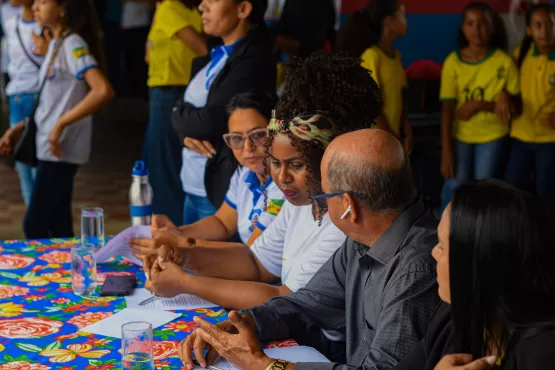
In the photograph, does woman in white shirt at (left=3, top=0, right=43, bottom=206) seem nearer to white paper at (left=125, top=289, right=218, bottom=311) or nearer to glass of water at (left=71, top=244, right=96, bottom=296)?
glass of water at (left=71, top=244, right=96, bottom=296)

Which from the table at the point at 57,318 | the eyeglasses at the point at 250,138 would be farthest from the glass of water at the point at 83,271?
the eyeglasses at the point at 250,138

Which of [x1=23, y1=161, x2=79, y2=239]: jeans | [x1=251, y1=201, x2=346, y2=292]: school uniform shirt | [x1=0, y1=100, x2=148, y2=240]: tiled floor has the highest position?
[x1=251, y1=201, x2=346, y2=292]: school uniform shirt

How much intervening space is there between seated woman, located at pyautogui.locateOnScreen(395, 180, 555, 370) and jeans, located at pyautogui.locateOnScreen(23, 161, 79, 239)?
2.87 m

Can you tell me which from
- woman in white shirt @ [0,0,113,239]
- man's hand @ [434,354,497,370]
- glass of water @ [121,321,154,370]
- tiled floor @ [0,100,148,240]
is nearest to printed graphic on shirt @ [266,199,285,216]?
glass of water @ [121,321,154,370]

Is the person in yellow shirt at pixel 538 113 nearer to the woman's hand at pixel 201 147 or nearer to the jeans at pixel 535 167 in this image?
the jeans at pixel 535 167

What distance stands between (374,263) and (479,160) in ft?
10.1

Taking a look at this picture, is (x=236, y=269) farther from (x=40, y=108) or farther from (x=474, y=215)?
(x=40, y=108)

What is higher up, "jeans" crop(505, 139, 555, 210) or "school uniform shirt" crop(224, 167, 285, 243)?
"school uniform shirt" crop(224, 167, 285, 243)

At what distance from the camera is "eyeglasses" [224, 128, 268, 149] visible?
108 inches

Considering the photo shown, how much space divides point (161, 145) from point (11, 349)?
120 inches

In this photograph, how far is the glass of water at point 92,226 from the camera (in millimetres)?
2789

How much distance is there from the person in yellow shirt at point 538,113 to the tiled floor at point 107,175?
2773 mm

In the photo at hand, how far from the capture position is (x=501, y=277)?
4.45 feet

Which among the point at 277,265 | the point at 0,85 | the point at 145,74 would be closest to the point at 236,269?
the point at 277,265
